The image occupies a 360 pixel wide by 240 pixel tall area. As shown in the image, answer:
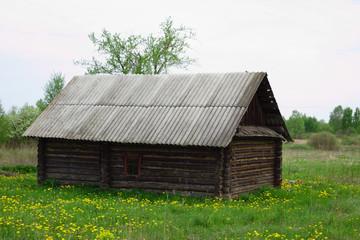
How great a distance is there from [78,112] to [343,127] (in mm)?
75492

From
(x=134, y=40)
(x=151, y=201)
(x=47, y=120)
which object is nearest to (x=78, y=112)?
(x=47, y=120)

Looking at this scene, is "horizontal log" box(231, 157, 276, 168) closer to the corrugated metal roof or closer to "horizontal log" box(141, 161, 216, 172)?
"horizontal log" box(141, 161, 216, 172)

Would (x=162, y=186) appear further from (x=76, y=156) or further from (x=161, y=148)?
(x=76, y=156)

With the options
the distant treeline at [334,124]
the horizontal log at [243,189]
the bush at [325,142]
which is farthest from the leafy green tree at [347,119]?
the horizontal log at [243,189]

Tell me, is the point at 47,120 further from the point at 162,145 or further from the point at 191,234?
the point at 191,234

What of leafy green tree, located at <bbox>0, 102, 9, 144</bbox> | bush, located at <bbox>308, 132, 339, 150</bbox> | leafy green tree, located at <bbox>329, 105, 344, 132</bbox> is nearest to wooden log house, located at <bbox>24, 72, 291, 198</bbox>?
leafy green tree, located at <bbox>0, 102, 9, 144</bbox>

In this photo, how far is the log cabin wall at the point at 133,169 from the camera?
14914 millimetres

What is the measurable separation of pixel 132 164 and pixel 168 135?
2.27 meters

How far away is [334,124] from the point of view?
93.9m

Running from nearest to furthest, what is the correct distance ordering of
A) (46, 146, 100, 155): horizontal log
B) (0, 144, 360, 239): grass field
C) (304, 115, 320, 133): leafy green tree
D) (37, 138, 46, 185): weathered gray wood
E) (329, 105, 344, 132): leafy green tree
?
1. (0, 144, 360, 239): grass field
2. (46, 146, 100, 155): horizontal log
3. (37, 138, 46, 185): weathered gray wood
4. (329, 105, 344, 132): leafy green tree
5. (304, 115, 320, 133): leafy green tree

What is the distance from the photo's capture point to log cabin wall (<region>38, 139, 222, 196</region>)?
14.9 metres

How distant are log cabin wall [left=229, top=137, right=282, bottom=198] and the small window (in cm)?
371

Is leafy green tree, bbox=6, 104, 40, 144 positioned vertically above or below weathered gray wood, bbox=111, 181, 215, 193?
above

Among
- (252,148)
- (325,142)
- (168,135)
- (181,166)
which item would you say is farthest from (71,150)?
(325,142)
